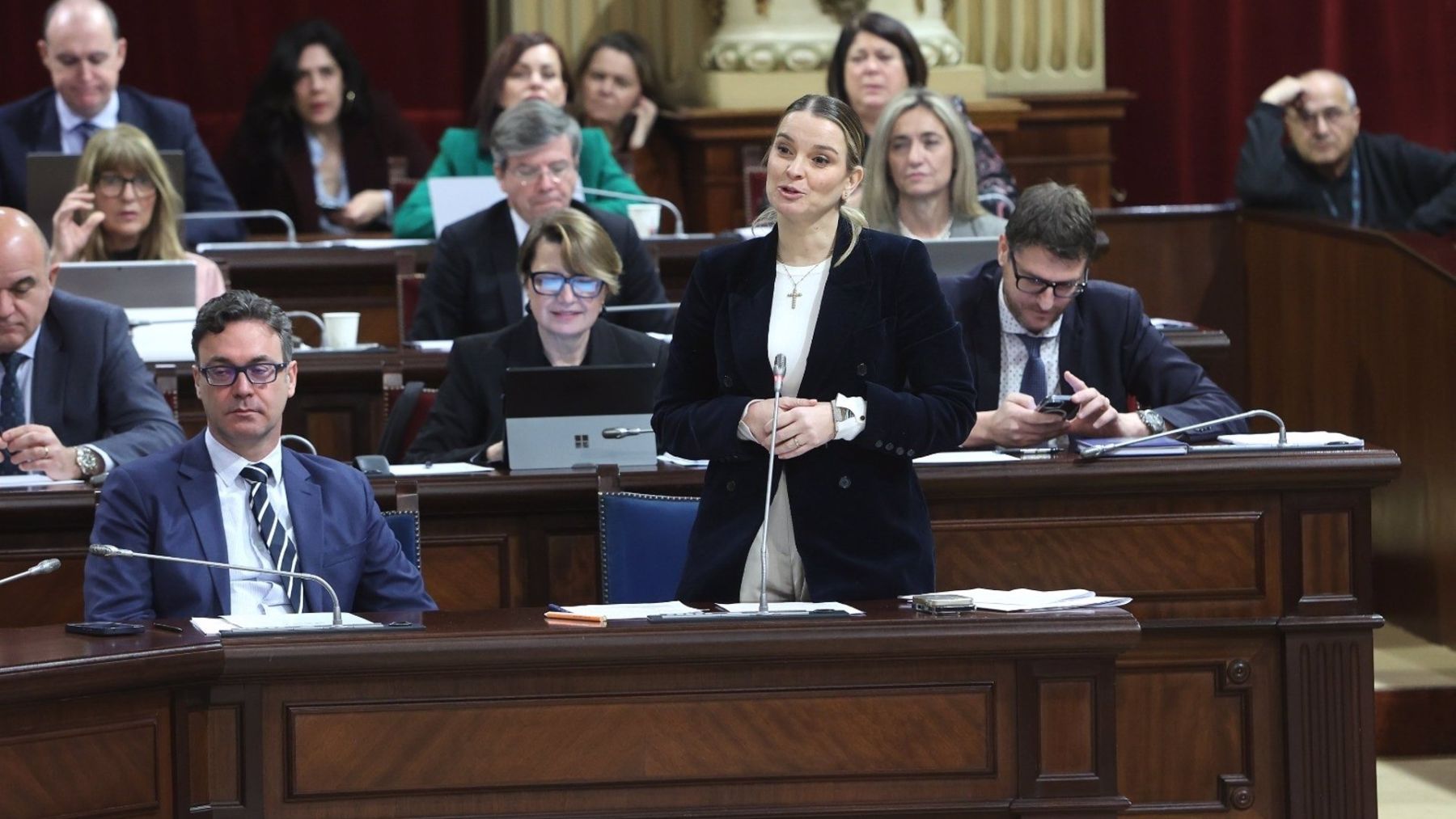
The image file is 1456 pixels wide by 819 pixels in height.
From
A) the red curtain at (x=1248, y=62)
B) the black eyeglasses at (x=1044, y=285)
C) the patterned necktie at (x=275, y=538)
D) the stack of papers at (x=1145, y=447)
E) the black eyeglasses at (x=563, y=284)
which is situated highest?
the red curtain at (x=1248, y=62)

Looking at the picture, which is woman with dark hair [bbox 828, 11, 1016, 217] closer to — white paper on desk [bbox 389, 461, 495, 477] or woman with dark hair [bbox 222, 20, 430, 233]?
woman with dark hair [bbox 222, 20, 430, 233]

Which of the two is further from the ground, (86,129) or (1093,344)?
(86,129)

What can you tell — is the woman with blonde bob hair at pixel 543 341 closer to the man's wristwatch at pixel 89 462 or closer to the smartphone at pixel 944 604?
the man's wristwatch at pixel 89 462

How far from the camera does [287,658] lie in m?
2.85

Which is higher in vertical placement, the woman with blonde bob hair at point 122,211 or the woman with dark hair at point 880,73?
the woman with dark hair at point 880,73

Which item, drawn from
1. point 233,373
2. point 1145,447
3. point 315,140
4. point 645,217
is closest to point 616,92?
point 315,140

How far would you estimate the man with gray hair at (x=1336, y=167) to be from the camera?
707 centimetres

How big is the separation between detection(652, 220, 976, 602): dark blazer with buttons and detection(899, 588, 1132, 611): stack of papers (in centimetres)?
20

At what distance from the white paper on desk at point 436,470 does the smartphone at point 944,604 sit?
138 centimetres

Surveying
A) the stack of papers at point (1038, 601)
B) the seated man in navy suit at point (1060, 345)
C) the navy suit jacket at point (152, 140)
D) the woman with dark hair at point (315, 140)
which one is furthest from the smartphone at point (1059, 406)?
the woman with dark hair at point (315, 140)

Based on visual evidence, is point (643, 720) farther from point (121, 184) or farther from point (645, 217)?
point (645, 217)

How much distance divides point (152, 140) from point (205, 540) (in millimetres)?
3640

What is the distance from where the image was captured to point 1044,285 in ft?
13.9

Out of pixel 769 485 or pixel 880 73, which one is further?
pixel 880 73
